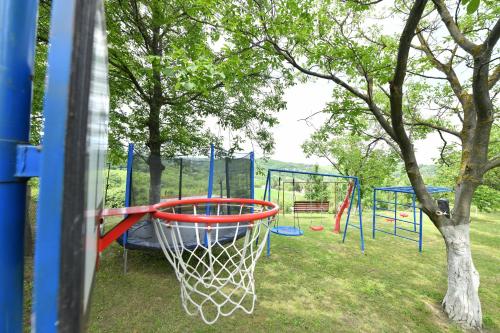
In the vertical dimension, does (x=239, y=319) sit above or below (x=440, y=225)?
below

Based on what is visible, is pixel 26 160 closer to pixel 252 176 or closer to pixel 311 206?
pixel 252 176

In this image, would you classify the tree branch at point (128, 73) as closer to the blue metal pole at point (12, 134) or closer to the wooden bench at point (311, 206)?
the blue metal pole at point (12, 134)

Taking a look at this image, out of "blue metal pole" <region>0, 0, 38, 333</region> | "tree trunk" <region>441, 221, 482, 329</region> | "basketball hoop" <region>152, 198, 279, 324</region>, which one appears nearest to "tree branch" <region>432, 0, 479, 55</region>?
"tree trunk" <region>441, 221, 482, 329</region>

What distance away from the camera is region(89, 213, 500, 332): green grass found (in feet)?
11.4

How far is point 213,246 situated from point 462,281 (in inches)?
143

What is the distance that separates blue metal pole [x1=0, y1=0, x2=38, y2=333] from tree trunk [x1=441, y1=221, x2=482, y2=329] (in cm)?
476

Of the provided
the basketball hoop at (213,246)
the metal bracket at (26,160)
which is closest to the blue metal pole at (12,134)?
the metal bracket at (26,160)

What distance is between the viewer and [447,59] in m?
4.74

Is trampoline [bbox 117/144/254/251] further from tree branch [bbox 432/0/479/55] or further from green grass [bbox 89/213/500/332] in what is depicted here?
tree branch [bbox 432/0/479/55]

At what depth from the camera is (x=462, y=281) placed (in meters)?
3.70

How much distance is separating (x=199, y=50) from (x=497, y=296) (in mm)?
6563

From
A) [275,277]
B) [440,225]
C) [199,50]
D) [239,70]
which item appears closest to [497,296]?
[440,225]

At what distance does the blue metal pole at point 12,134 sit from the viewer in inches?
24.4

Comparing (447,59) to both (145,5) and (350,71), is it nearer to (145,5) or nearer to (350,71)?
(350,71)
